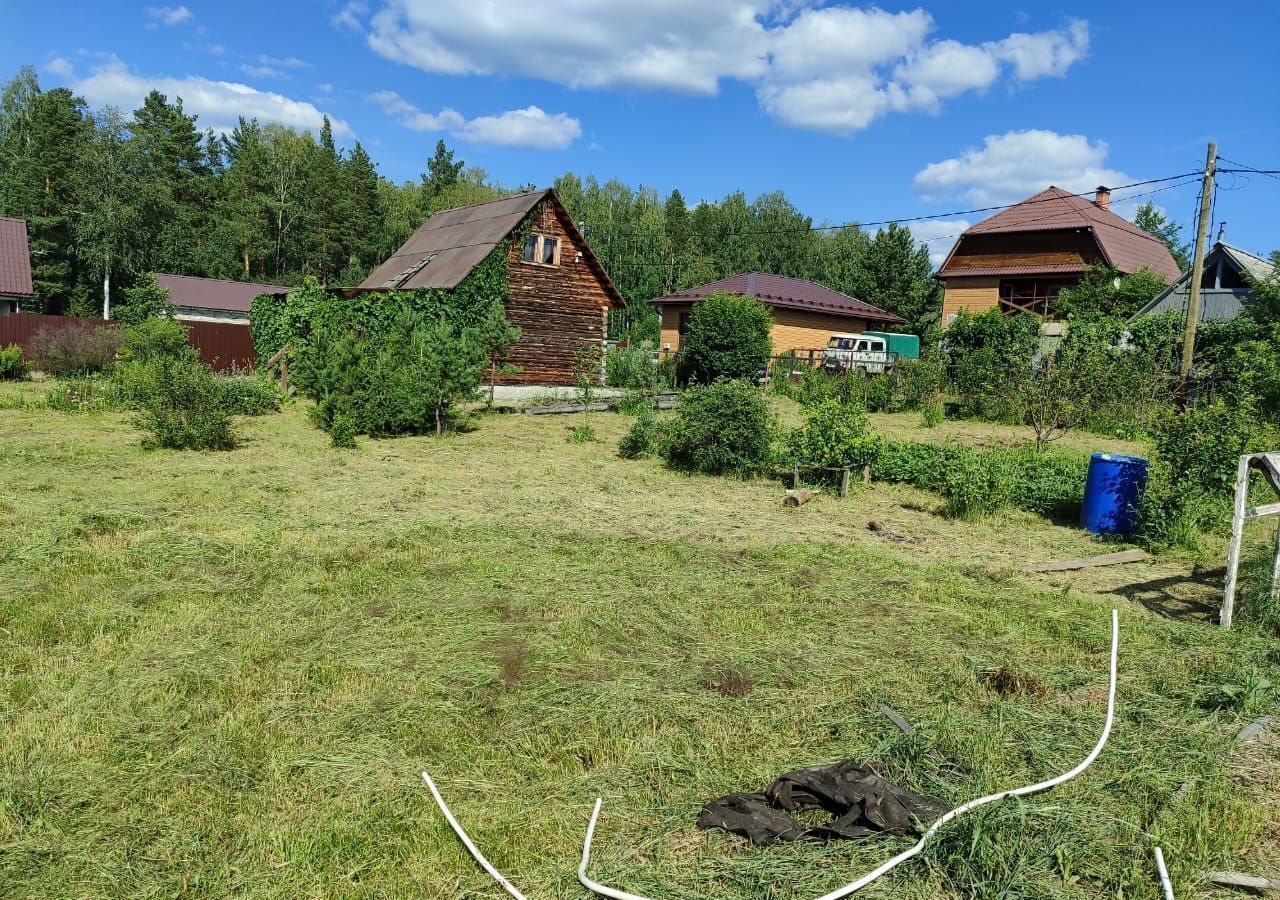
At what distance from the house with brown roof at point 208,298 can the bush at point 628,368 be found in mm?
22737

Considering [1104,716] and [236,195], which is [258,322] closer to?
[1104,716]

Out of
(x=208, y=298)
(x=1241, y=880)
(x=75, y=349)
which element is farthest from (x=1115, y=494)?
(x=208, y=298)

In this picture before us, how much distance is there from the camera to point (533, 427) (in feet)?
55.1

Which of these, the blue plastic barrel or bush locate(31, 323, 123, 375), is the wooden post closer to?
the blue plastic barrel

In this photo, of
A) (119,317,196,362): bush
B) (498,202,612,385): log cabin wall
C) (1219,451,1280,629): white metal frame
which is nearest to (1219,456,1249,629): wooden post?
(1219,451,1280,629): white metal frame

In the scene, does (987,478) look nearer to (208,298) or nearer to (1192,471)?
(1192,471)

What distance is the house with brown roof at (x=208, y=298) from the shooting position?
135ft

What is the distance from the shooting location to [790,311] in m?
33.5

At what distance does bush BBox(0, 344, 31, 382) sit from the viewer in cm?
2080

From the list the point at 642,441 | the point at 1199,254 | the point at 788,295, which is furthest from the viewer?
the point at 788,295

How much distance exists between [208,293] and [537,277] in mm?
27800

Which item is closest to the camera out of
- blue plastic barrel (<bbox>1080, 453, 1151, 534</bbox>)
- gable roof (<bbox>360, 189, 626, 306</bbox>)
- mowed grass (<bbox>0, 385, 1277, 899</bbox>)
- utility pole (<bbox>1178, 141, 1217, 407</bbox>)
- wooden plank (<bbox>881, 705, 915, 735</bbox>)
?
mowed grass (<bbox>0, 385, 1277, 899</bbox>)

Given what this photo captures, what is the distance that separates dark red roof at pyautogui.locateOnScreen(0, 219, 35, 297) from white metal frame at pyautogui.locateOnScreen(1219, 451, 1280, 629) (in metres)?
33.3

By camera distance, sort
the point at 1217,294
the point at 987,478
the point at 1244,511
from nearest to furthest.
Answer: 1. the point at 1244,511
2. the point at 987,478
3. the point at 1217,294
